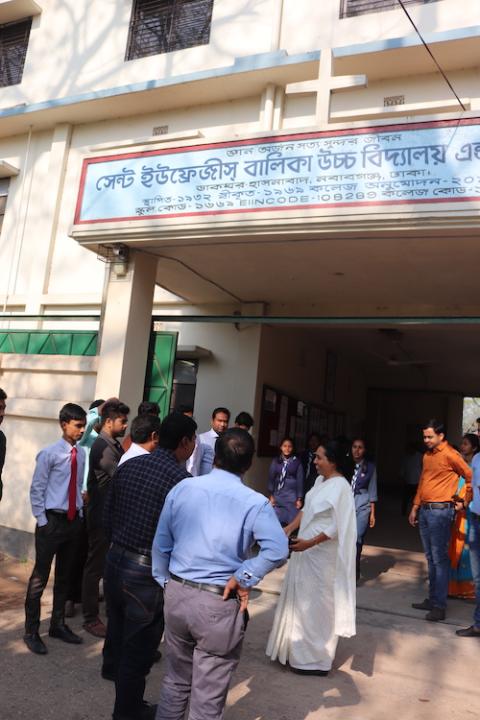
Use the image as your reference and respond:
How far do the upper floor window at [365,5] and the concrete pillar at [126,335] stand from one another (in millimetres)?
4680

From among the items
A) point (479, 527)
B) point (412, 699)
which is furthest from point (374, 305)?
point (412, 699)

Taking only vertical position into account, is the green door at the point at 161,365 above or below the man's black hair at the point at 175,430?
above

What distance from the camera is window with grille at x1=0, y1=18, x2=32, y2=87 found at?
35.8 ft

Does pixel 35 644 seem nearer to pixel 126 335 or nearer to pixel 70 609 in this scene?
pixel 70 609

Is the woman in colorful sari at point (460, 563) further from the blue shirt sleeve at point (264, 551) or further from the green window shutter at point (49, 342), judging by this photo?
the green window shutter at point (49, 342)

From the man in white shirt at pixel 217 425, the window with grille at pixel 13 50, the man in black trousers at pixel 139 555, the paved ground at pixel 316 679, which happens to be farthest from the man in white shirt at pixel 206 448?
the window with grille at pixel 13 50

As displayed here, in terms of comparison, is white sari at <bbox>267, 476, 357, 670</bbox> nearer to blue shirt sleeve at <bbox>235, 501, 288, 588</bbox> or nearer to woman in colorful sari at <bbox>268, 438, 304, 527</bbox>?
blue shirt sleeve at <bbox>235, 501, 288, 588</bbox>

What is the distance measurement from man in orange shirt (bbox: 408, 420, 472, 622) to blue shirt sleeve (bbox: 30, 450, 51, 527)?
3.29 meters

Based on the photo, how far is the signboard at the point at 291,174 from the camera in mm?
5191

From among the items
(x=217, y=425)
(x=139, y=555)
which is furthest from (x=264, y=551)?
(x=217, y=425)

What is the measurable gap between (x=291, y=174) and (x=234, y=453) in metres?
3.69

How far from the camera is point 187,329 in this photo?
9.13 metres

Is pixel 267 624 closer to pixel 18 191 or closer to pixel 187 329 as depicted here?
pixel 187 329

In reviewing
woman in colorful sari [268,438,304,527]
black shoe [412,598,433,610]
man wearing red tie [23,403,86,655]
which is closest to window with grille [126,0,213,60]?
woman in colorful sari [268,438,304,527]
